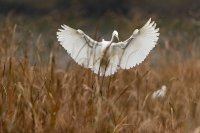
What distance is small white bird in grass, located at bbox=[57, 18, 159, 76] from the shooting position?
10.5 feet

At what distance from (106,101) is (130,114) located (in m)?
0.44

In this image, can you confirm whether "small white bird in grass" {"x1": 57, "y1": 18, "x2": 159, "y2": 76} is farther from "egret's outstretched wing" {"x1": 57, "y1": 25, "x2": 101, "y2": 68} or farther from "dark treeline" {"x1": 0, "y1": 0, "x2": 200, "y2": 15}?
"dark treeline" {"x1": 0, "y1": 0, "x2": 200, "y2": 15}

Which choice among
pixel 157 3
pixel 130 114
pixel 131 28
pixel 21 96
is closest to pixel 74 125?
pixel 21 96

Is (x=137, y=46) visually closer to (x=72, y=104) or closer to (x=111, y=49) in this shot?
(x=111, y=49)

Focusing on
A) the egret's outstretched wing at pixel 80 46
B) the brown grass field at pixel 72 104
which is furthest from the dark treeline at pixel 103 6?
the egret's outstretched wing at pixel 80 46

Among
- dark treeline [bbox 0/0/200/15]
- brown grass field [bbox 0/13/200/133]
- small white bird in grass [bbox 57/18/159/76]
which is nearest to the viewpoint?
brown grass field [bbox 0/13/200/133]

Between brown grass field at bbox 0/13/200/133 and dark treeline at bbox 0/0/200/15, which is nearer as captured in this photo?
brown grass field at bbox 0/13/200/133

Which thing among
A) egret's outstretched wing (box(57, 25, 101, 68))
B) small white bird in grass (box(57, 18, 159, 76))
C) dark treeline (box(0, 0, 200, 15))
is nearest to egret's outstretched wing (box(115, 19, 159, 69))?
small white bird in grass (box(57, 18, 159, 76))

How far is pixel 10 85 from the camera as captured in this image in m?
3.09

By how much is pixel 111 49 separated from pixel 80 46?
0.52ft

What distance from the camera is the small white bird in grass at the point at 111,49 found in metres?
3.21

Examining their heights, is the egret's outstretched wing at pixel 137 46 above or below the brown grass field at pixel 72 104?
above

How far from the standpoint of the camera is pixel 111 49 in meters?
3.21

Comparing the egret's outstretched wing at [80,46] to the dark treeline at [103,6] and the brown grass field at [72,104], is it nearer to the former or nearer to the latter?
the brown grass field at [72,104]
